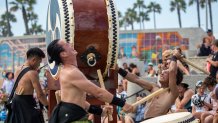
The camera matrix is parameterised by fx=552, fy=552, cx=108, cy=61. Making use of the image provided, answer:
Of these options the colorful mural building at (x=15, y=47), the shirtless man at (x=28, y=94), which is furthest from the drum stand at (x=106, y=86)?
the colorful mural building at (x=15, y=47)

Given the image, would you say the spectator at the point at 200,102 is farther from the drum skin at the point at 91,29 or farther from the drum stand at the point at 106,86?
the drum skin at the point at 91,29

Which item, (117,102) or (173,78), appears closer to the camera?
(117,102)

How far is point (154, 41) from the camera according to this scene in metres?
25.8

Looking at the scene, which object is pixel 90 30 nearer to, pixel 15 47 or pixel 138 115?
pixel 138 115

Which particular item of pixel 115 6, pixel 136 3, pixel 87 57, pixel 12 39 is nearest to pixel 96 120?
pixel 87 57

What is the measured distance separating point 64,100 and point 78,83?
27cm

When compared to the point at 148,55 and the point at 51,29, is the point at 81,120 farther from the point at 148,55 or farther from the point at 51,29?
the point at 148,55

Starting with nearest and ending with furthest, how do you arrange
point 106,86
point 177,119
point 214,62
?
point 177,119, point 106,86, point 214,62

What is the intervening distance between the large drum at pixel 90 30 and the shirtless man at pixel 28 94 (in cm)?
45

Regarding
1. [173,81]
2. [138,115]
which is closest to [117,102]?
[173,81]

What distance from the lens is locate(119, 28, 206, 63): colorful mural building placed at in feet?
83.6

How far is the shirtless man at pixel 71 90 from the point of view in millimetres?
5133

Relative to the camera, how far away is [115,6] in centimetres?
737

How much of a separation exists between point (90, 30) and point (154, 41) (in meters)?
18.8
